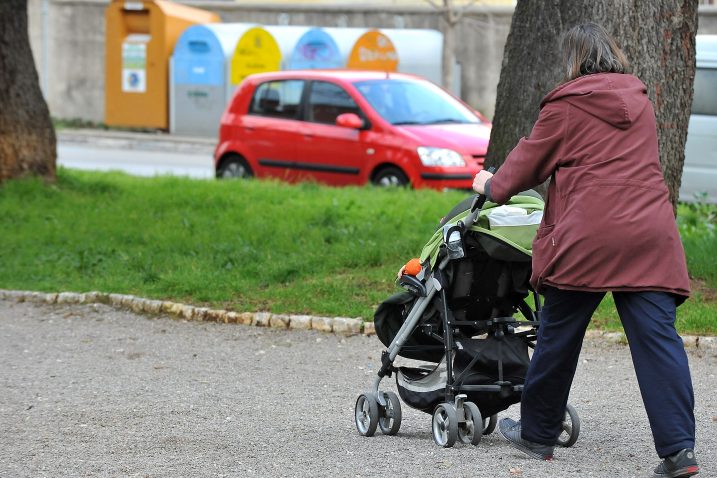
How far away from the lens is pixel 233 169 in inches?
663

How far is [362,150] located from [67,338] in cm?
687

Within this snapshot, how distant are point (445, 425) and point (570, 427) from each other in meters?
0.56

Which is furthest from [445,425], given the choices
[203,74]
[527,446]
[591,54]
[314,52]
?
[203,74]

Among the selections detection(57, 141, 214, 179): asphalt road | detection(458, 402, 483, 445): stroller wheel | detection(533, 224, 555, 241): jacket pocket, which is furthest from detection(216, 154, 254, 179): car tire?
detection(533, 224, 555, 241): jacket pocket

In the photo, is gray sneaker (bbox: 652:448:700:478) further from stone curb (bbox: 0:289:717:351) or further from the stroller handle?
stone curb (bbox: 0:289:717:351)

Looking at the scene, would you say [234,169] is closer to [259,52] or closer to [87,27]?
[259,52]

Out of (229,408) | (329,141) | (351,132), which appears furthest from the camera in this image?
(329,141)

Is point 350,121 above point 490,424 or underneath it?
above

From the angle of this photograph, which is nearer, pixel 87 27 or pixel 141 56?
pixel 141 56

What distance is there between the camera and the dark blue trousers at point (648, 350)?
5.07 m

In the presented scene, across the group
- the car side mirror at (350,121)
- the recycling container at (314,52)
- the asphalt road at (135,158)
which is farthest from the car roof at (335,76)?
the recycling container at (314,52)

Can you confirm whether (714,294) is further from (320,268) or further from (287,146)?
(287,146)

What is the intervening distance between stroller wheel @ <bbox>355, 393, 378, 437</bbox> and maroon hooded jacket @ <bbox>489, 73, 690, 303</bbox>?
1.24 m

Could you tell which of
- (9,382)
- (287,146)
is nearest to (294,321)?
(9,382)
